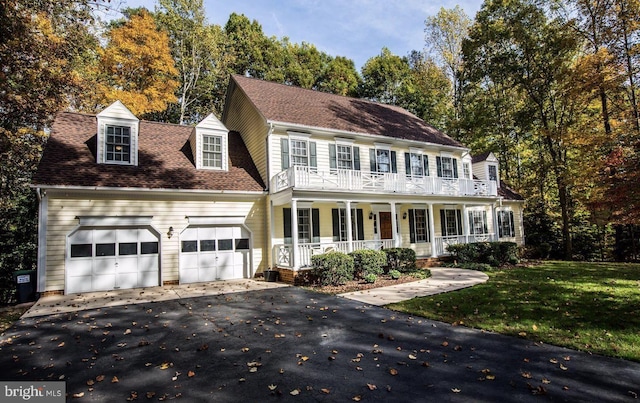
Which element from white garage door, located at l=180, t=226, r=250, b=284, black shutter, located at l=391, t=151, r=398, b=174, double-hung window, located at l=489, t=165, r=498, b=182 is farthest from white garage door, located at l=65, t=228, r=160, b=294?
double-hung window, located at l=489, t=165, r=498, b=182

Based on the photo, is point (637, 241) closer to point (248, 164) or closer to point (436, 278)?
point (436, 278)

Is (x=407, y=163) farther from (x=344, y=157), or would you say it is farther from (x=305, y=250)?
(x=305, y=250)

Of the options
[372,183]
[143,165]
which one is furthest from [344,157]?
[143,165]

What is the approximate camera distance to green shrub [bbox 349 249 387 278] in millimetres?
12805

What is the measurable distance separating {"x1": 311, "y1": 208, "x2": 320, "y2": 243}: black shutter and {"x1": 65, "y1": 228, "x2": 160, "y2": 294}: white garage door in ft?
20.8

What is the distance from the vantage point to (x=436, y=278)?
12.8 metres

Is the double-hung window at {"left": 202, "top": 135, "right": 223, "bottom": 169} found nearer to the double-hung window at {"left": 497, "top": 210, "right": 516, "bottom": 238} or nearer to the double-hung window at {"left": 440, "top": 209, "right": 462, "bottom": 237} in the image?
the double-hung window at {"left": 440, "top": 209, "right": 462, "bottom": 237}

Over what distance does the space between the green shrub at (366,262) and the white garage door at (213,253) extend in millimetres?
4708

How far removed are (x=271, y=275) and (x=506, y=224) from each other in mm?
17016

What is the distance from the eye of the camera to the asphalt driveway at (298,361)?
13.3ft

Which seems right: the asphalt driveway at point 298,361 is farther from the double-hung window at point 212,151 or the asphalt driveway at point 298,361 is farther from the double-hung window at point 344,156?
the double-hung window at point 344,156

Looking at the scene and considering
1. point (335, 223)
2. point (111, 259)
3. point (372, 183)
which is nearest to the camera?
point (111, 259)

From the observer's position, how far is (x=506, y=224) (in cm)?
2245

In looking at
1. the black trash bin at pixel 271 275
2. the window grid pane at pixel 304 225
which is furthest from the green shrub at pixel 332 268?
the window grid pane at pixel 304 225
